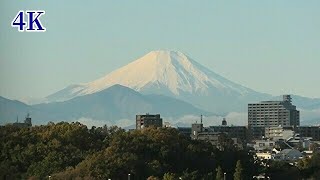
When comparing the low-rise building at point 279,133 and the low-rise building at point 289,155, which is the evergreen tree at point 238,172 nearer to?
the low-rise building at point 289,155

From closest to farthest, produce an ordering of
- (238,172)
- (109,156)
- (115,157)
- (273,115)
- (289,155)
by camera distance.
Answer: (109,156), (115,157), (238,172), (289,155), (273,115)

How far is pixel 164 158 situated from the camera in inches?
1551

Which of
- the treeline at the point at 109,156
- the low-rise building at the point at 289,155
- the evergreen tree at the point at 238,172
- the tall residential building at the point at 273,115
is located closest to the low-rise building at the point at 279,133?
the tall residential building at the point at 273,115

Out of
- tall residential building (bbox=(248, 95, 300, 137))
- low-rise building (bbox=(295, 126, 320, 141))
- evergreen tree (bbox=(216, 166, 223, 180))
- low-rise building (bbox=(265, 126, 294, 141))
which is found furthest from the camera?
tall residential building (bbox=(248, 95, 300, 137))

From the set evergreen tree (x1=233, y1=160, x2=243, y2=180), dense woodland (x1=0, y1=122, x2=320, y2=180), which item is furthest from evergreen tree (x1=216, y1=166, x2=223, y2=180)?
evergreen tree (x1=233, y1=160, x2=243, y2=180)

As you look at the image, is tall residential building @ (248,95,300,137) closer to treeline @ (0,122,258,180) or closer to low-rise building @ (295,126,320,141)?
low-rise building @ (295,126,320,141)

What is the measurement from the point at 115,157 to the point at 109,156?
29 centimetres

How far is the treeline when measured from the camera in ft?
112

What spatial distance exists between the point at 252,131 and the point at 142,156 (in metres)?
86.1

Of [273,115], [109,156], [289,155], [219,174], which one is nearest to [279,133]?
[273,115]

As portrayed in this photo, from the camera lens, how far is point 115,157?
116 ft

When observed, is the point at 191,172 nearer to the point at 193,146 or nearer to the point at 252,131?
the point at 193,146

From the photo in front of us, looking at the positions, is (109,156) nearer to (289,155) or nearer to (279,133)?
(289,155)

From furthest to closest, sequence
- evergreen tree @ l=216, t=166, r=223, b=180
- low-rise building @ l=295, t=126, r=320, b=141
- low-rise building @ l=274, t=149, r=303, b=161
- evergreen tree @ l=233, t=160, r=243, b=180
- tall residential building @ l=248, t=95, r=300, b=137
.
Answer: tall residential building @ l=248, t=95, r=300, b=137
low-rise building @ l=295, t=126, r=320, b=141
low-rise building @ l=274, t=149, r=303, b=161
evergreen tree @ l=233, t=160, r=243, b=180
evergreen tree @ l=216, t=166, r=223, b=180
